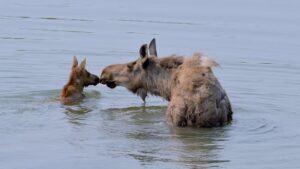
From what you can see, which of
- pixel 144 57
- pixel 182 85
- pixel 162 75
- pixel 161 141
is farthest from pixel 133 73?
pixel 161 141

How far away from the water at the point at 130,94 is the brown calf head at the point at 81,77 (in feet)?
0.89

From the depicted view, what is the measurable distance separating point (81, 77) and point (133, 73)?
193 centimetres

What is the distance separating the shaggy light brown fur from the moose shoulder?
3.73 ft

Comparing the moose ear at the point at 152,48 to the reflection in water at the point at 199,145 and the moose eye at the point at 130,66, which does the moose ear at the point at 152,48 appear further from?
the reflection in water at the point at 199,145

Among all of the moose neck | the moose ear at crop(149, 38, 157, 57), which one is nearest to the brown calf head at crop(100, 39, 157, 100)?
the moose ear at crop(149, 38, 157, 57)

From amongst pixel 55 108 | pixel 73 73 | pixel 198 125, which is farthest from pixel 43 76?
pixel 198 125

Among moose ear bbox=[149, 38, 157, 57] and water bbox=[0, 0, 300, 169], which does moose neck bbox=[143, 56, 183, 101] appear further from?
water bbox=[0, 0, 300, 169]

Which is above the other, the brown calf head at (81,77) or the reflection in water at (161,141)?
the brown calf head at (81,77)

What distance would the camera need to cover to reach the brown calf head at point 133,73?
1479cm

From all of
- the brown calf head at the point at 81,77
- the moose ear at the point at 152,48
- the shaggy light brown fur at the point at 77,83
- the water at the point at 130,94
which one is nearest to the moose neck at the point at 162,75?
the moose ear at the point at 152,48

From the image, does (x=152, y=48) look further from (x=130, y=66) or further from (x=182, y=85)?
(x=182, y=85)

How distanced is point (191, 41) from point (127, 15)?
3228 mm

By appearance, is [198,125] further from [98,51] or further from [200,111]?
[98,51]

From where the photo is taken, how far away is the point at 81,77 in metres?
16.8
